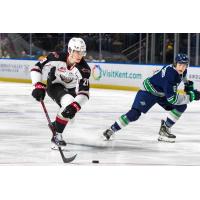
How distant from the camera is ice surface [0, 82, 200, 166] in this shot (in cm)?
577

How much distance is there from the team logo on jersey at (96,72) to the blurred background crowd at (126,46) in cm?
64

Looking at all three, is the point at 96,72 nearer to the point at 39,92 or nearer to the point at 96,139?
the point at 96,139

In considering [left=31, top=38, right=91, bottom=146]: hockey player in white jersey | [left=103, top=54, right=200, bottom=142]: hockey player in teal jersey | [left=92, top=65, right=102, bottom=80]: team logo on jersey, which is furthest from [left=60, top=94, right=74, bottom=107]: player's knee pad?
[left=92, top=65, right=102, bottom=80]: team logo on jersey

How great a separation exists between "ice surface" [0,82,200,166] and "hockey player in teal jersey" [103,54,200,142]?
0.23 meters

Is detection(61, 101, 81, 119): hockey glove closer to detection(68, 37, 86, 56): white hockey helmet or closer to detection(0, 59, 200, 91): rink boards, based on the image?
detection(68, 37, 86, 56): white hockey helmet

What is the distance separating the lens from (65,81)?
646cm

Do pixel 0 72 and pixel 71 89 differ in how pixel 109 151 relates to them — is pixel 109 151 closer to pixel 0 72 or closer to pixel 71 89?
pixel 71 89

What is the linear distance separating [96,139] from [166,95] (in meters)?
1.05

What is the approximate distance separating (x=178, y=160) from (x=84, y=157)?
2.77 ft

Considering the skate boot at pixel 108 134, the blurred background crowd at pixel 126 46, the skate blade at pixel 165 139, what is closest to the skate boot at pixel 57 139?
the skate boot at pixel 108 134

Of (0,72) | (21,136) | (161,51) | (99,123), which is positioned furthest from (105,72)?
(21,136)

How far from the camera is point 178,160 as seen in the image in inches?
227

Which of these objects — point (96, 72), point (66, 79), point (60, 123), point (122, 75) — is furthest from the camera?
point (96, 72)

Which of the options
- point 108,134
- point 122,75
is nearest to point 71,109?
point 108,134
